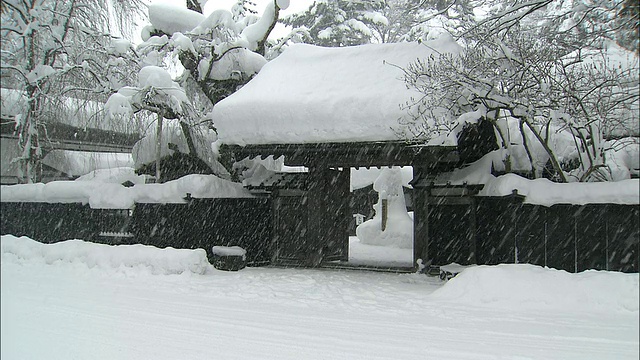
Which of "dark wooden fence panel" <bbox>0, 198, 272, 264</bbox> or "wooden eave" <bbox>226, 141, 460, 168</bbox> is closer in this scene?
"wooden eave" <bbox>226, 141, 460, 168</bbox>

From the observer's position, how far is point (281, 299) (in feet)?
27.9

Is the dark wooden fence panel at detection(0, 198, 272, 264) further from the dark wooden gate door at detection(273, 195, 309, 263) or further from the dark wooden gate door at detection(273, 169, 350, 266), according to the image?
the dark wooden gate door at detection(273, 169, 350, 266)

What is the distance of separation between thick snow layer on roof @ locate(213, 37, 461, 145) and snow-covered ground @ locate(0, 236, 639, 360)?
9.45ft

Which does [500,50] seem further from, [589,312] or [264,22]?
[264,22]

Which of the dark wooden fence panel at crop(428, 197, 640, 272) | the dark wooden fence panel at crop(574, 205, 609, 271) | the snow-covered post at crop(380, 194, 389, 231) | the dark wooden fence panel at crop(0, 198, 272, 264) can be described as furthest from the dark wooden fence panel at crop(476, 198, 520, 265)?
the snow-covered post at crop(380, 194, 389, 231)

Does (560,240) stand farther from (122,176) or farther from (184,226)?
(122,176)

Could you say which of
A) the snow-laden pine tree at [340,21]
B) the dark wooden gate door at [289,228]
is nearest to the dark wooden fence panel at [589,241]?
the dark wooden gate door at [289,228]

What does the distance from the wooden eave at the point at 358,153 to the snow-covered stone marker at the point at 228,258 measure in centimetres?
220

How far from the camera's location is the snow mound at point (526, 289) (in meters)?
6.98

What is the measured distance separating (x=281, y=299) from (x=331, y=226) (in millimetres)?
4949

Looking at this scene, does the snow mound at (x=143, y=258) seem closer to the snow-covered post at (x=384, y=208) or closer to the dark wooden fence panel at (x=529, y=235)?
the dark wooden fence panel at (x=529, y=235)

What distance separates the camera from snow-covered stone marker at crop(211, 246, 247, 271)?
1191cm

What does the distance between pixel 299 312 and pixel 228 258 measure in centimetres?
480

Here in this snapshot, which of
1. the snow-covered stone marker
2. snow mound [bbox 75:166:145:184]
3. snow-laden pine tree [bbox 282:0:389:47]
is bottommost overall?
the snow-covered stone marker
